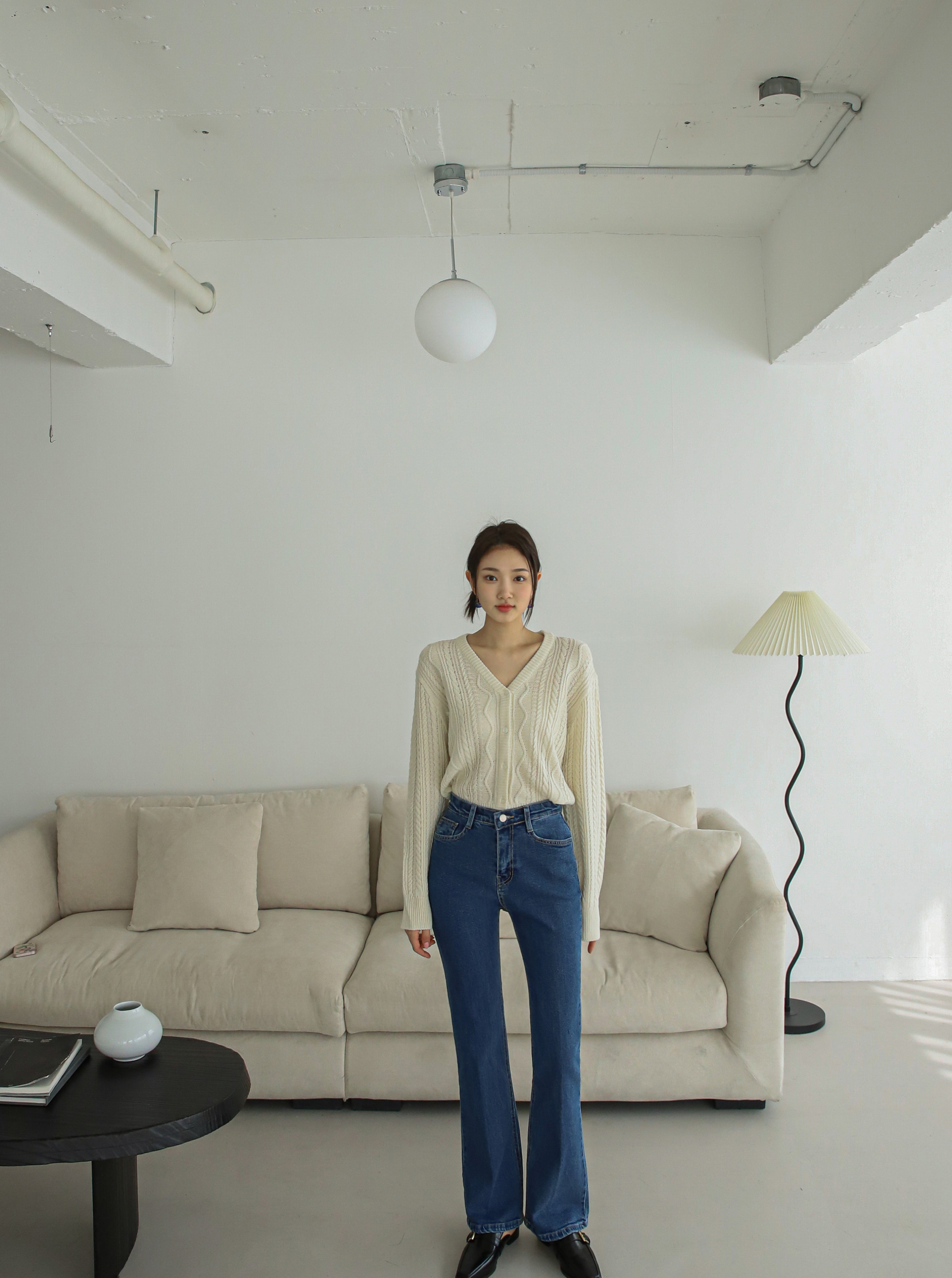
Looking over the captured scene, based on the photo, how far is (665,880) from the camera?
2846 mm

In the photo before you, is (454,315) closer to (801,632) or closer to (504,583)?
(504,583)

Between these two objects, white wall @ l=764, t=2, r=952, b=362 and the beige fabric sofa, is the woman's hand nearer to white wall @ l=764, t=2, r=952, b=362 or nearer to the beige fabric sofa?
the beige fabric sofa

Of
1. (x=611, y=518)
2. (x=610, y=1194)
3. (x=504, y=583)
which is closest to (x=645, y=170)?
(x=611, y=518)

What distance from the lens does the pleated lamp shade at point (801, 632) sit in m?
3.10

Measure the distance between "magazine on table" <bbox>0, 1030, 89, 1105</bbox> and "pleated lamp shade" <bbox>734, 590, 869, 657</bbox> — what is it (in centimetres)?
234

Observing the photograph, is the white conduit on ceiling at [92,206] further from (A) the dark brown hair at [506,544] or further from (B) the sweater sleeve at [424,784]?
(B) the sweater sleeve at [424,784]

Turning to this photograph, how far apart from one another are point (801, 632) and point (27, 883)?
2.77 meters

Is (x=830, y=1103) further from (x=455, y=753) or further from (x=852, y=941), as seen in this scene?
(x=455, y=753)

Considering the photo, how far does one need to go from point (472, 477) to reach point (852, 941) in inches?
89.4

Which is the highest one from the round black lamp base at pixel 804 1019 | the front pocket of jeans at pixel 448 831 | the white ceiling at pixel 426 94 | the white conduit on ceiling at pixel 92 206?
the white ceiling at pixel 426 94

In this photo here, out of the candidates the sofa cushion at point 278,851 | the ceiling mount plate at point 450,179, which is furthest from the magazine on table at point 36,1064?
the ceiling mount plate at point 450,179

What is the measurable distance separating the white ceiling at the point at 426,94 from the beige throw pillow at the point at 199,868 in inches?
83.9

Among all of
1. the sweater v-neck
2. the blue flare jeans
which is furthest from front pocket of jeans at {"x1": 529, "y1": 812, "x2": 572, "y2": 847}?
the sweater v-neck

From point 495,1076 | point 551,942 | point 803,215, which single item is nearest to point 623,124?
point 803,215
